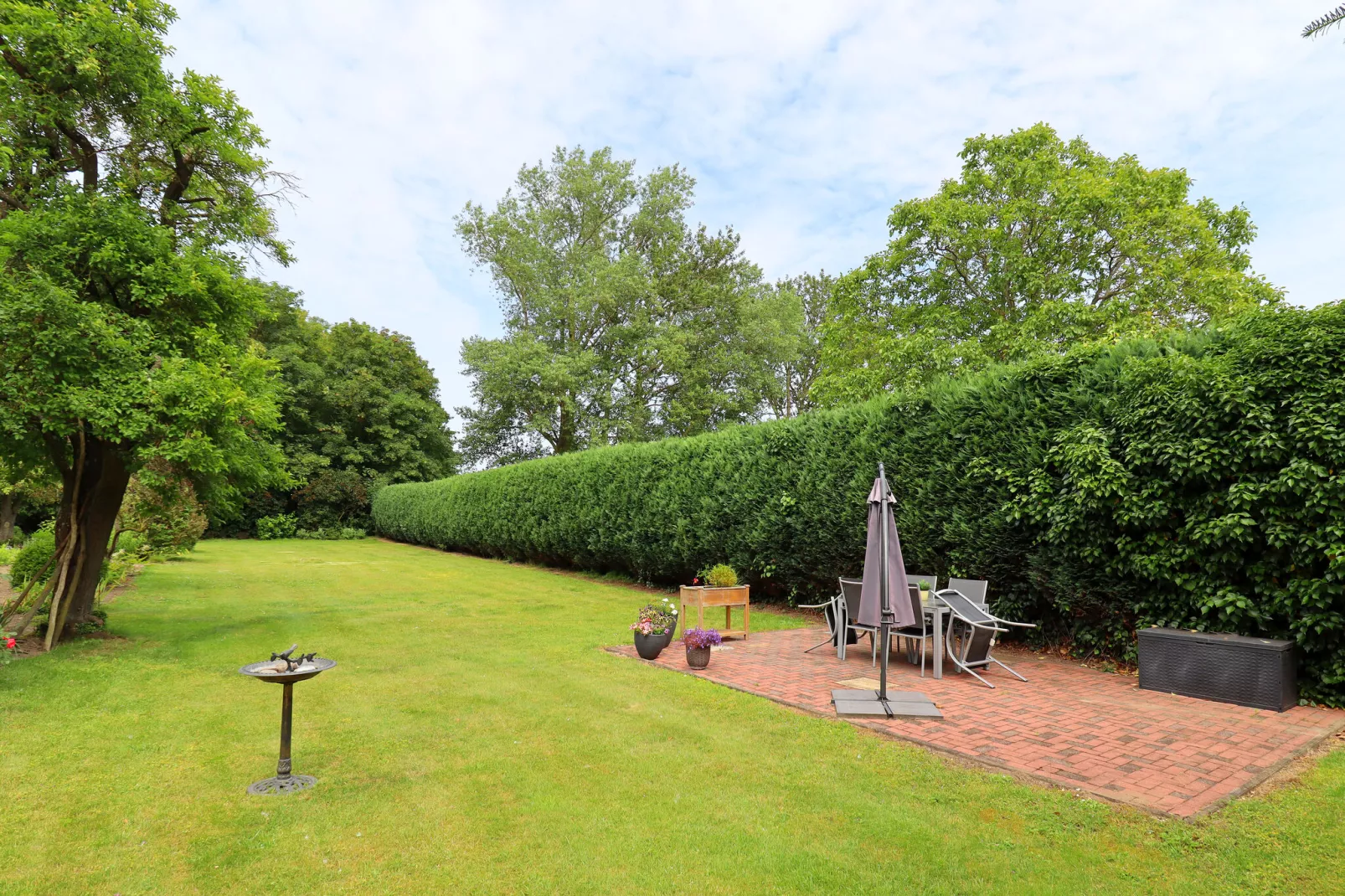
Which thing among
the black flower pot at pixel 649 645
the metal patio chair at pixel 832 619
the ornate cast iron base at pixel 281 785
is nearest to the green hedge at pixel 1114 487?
the metal patio chair at pixel 832 619

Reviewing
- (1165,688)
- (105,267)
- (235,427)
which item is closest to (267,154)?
(105,267)

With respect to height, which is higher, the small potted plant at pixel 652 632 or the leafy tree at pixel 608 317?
the leafy tree at pixel 608 317

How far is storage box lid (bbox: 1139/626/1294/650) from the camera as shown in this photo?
5371mm

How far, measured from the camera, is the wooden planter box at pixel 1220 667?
530 centimetres

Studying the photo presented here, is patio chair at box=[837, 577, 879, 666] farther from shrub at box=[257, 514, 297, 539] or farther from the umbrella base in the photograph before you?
shrub at box=[257, 514, 297, 539]

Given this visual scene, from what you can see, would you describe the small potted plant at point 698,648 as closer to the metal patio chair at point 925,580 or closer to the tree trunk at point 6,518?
the metal patio chair at point 925,580

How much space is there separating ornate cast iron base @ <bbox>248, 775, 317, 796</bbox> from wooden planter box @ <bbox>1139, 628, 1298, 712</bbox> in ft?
22.9

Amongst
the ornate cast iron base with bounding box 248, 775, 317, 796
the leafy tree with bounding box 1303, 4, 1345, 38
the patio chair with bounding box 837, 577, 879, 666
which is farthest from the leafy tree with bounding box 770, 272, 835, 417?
the leafy tree with bounding box 1303, 4, 1345, 38

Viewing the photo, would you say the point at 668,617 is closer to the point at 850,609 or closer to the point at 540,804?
the point at 850,609

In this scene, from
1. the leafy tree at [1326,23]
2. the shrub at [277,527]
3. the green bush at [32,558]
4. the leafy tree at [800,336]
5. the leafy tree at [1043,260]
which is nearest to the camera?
the leafy tree at [1326,23]

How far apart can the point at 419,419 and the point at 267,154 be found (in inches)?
1229

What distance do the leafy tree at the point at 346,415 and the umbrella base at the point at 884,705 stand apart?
114 ft

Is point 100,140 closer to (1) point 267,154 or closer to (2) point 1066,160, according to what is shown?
(1) point 267,154

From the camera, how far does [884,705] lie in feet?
17.2
